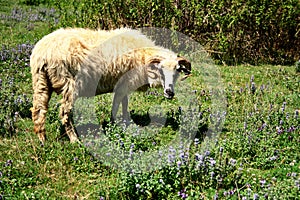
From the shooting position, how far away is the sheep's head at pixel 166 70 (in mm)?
7043

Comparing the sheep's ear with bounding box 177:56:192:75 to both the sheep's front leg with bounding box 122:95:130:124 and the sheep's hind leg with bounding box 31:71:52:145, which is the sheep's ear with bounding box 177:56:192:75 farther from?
the sheep's hind leg with bounding box 31:71:52:145

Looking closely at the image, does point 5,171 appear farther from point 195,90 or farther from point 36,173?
point 195,90

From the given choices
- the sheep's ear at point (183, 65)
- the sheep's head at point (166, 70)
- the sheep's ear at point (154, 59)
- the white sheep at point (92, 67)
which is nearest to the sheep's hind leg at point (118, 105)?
the white sheep at point (92, 67)

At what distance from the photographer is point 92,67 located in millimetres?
6656

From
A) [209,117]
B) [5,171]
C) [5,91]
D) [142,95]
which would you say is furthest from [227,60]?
[5,171]

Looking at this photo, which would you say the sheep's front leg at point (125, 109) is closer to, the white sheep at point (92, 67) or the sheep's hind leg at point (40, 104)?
the white sheep at point (92, 67)

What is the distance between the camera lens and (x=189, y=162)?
→ 542 centimetres

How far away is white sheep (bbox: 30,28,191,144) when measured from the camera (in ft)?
21.1

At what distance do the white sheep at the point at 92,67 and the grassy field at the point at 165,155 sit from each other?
1.89 feet

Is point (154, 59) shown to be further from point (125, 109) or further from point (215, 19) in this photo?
point (215, 19)

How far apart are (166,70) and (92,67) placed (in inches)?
48.1

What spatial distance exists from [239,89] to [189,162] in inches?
165

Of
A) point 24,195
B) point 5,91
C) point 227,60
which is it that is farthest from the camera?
point 227,60

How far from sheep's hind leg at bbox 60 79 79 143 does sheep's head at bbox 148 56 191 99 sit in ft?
4.51
